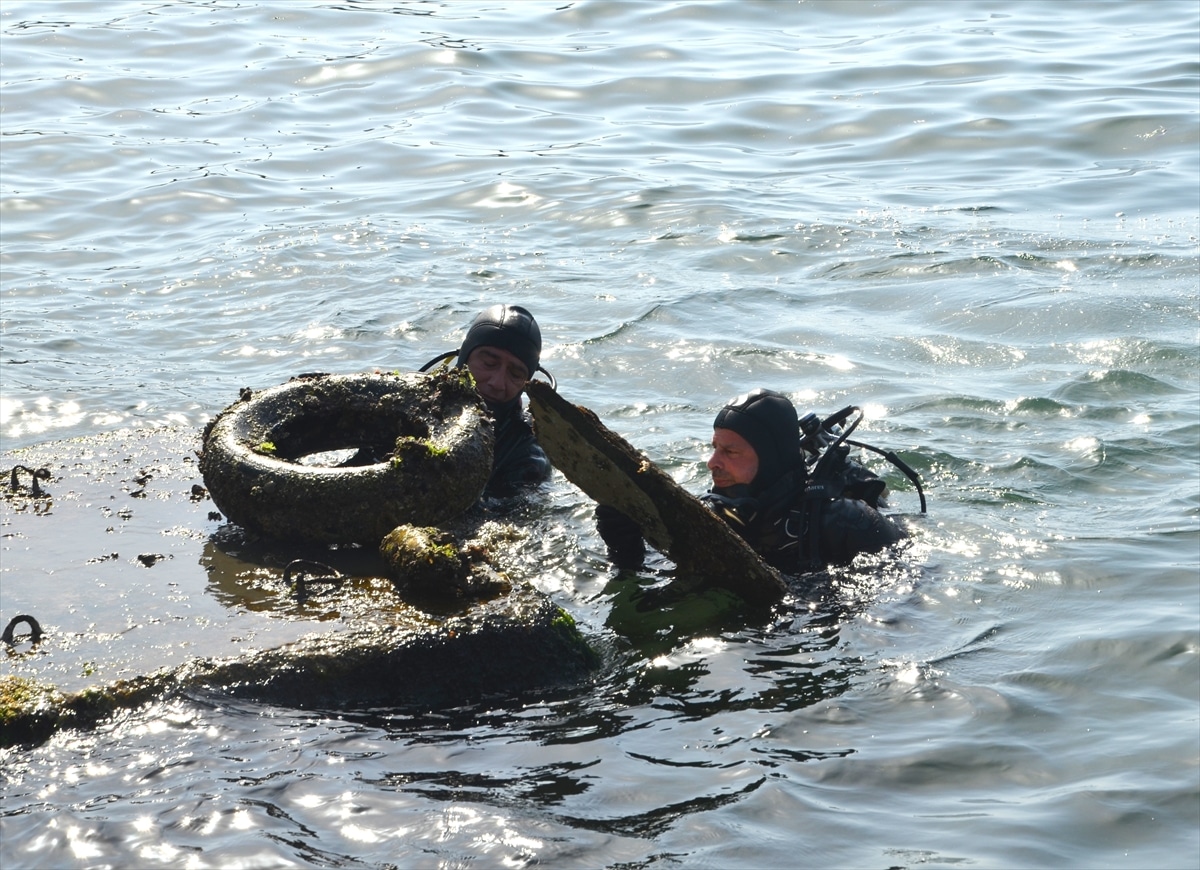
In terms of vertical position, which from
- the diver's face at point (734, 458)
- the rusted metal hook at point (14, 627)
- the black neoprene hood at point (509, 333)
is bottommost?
the rusted metal hook at point (14, 627)

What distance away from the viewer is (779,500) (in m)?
7.88

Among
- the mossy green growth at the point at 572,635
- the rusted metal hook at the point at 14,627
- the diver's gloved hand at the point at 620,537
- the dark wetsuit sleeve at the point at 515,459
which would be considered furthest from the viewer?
the dark wetsuit sleeve at the point at 515,459

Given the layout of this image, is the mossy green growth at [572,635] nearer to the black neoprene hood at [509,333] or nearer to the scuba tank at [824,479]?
the scuba tank at [824,479]

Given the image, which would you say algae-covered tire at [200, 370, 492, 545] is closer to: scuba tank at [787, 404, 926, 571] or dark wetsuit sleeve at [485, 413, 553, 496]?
dark wetsuit sleeve at [485, 413, 553, 496]

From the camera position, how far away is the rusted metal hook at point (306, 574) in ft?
22.3

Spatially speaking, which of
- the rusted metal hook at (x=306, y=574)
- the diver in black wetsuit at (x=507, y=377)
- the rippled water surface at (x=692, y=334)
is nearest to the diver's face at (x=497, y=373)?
the diver in black wetsuit at (x=507, y=377)

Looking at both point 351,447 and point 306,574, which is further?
point 351,447

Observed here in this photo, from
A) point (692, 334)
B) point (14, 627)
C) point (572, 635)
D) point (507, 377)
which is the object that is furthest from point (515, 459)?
point (692, 334)

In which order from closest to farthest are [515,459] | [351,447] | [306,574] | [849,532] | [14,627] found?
[14,627]
[306,574]
[849,532]
[351,447]
[515,459]

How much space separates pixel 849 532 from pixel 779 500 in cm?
41

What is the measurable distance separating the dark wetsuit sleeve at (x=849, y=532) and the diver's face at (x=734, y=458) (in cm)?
47

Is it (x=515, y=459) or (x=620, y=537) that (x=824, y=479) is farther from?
(x=515, y=459)

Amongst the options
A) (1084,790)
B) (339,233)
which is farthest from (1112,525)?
(339,233)

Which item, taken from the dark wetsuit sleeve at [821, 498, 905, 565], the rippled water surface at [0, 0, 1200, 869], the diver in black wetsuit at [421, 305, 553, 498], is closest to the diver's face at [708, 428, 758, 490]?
the dark wetsuit sleeve at [821, 498, 905, 565]
